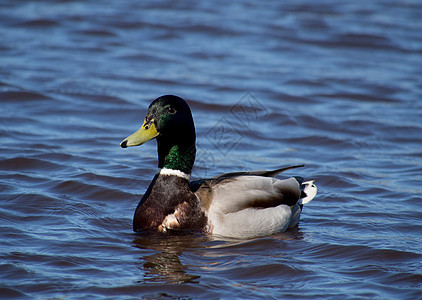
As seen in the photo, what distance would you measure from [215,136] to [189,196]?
3.56 metres

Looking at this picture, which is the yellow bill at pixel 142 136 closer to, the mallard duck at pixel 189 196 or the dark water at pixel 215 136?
the mallard duck at pixel 189 196

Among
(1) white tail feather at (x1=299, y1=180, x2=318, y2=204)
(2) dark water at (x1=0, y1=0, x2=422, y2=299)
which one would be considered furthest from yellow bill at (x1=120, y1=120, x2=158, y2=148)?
(1) white tail feather at (x1=299, y1=180, x2=318, y2=204)

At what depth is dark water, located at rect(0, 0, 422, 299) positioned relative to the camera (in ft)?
17.8

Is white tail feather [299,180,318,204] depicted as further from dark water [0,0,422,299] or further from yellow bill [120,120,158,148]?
yellow bill [120,120,158,148]

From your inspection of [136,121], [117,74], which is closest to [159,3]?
[117,74]

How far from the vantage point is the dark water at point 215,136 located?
5422 mm

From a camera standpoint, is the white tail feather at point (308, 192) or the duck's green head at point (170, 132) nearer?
the duck's green head at point (170, 132)

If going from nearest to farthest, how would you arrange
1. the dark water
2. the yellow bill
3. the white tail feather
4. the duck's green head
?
the dark water → the yellow bill → the duck's green head → the white tail feather

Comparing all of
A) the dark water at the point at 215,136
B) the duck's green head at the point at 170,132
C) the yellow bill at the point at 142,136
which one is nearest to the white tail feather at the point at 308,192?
the dark water at the point at 215,136

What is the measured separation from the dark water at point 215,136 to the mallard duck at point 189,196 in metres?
0.18

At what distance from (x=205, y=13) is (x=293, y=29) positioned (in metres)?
2.37

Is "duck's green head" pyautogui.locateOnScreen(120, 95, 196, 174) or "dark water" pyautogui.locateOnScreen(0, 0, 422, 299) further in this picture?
"duck's green head" pyautogui.locateOnScreen(120, 95, 196, 174)

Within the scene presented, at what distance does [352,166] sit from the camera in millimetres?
8680

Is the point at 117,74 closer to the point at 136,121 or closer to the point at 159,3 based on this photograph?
the point at 136,121
